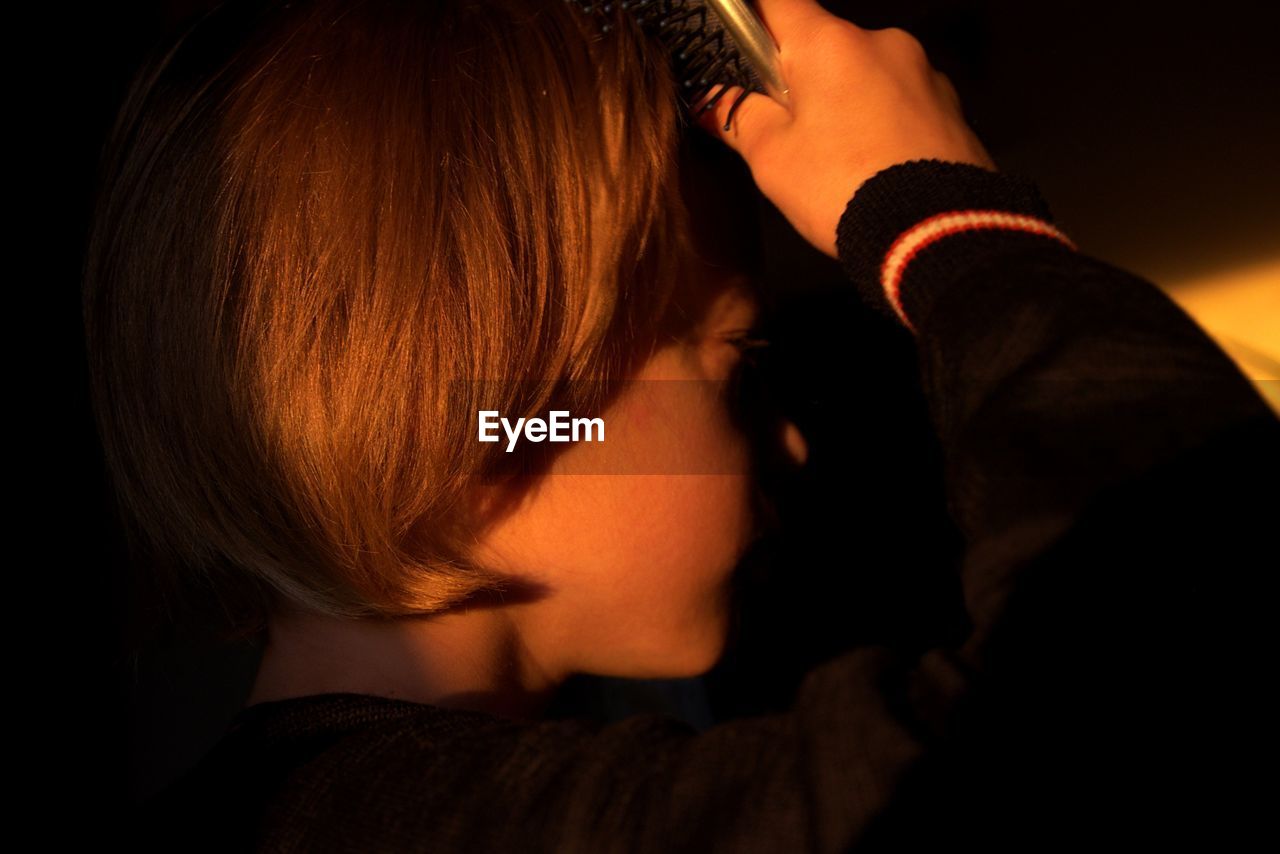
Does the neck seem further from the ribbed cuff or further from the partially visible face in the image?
the ribbed cuff

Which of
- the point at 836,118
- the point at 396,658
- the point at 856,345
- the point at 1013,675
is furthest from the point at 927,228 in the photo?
the point at 856,345

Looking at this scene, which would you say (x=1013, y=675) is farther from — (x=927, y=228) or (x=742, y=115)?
(x=742, y=115)

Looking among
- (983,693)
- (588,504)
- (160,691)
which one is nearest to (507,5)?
(588,504)

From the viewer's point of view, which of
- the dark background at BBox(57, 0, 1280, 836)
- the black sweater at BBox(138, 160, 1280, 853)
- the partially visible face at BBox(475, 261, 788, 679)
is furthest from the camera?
the dark background at BBox(57, 0, 1280, 836)

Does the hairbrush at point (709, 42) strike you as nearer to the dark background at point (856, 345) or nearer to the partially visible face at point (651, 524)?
the partially visible face at point (651, 524)

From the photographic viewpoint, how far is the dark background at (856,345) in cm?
76

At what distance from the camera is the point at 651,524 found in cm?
59

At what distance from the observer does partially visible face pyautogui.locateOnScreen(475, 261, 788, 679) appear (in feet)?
1.89

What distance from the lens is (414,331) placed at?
50 centimetres

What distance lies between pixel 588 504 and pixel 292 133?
0.96 feet

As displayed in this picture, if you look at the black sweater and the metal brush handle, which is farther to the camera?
the metal brush handle

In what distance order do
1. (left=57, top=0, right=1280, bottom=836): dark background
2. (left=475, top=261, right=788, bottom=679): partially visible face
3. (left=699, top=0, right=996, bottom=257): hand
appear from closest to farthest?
1. (left=699, top=0, right=996, bottom=257): hand
2. (left=475, top=261, right=788, bottom=679): partially visible face
3. (left=57, top=0, right=1280, bottom=836): dark background

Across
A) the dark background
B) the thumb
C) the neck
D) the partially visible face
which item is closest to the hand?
the thumb

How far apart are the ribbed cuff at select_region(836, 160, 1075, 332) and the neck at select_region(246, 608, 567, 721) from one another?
1.14 feet
